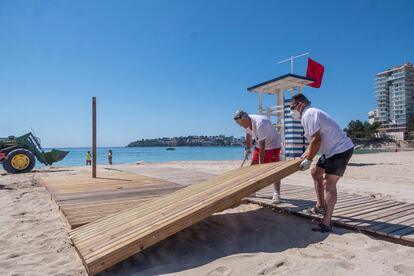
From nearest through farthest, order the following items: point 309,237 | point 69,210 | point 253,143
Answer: point 309,237 → point 69,210 → point 253,143

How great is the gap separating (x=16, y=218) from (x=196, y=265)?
3.41m

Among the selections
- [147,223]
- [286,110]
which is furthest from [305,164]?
[286,110]

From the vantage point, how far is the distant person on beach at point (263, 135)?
4.54 meters

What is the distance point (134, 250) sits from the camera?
2.46m

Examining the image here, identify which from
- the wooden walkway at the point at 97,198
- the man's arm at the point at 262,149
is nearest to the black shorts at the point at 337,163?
the man's arm at the point at 262,149

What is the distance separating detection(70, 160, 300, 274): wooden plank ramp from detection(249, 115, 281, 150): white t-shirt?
104 centimetres

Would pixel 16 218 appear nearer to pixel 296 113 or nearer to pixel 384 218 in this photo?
pixel 296 113

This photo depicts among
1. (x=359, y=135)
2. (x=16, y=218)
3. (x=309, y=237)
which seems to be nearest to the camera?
(x=309, y=237)

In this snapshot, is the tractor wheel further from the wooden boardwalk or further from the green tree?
the green tree

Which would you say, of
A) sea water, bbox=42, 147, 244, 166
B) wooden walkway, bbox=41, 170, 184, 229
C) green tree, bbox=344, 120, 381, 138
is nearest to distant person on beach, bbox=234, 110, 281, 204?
wooden walkway, bbox=41, 170, 184, 229

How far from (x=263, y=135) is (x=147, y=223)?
7.96 feet

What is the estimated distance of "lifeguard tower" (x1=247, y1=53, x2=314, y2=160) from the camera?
1141 centimetres

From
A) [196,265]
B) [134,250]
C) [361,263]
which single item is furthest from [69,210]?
[361,263]

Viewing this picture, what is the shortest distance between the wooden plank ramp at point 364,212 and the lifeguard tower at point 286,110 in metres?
6.18
